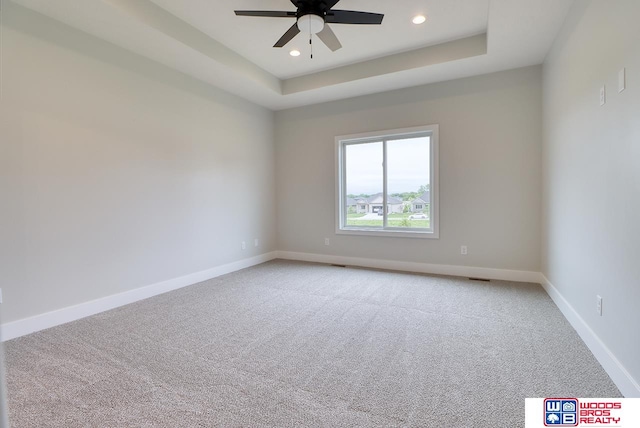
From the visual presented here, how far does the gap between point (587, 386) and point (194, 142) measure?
14.3 feet

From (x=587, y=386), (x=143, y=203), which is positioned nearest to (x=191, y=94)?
(x=143, y=203)

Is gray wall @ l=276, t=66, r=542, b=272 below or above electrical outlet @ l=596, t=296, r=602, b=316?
above

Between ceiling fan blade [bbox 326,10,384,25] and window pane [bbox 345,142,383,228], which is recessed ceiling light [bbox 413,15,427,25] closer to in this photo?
ceiling fan blade [bbox 326,10,384,25]

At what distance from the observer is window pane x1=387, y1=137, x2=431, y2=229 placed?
4.56 meters

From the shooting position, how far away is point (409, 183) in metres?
4.70

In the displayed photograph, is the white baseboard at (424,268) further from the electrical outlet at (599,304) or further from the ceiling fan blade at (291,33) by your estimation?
the ceiling fan blade at (291,33)

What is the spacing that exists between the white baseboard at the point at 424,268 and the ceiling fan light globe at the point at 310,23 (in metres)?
3.28

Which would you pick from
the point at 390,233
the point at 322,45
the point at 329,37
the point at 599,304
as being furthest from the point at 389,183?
the point at 599,304

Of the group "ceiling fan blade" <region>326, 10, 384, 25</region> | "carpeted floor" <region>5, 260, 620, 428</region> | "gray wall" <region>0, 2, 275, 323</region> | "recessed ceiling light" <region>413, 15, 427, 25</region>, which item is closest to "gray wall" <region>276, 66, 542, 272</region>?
"carpeted floor" <region>5, 260, 620, 428</region>

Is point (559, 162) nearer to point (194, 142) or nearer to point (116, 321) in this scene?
point (194, 142)

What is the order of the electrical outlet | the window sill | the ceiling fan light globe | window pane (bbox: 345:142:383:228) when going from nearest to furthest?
the electrical outlet
the ceiling fan light globe
the window sill
window pane (bbox: 345:142:383:228)

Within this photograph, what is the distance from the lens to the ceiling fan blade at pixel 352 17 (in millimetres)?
2463

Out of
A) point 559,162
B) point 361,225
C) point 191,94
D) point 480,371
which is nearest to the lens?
point 480,371

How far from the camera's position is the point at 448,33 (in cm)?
345
